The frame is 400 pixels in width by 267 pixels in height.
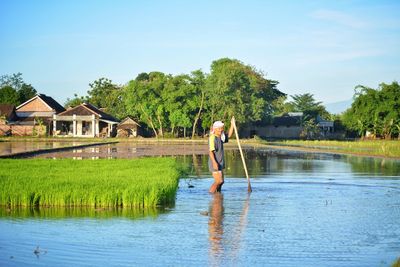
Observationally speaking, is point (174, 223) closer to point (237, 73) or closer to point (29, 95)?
point (237, 73)

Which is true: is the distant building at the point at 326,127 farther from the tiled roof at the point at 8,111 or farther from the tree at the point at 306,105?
the tiled roof at the point at 8,111

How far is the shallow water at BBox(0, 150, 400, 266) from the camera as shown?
7145mm

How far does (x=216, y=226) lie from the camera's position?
927 cm

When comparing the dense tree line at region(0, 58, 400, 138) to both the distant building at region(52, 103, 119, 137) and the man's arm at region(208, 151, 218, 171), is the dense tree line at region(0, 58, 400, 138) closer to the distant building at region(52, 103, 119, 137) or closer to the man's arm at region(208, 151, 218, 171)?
the distant building at region(52, 103, 119, 137)

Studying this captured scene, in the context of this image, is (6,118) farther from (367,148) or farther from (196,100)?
(367,148)

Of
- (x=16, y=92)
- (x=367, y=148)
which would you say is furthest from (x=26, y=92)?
(x=367, y=148)

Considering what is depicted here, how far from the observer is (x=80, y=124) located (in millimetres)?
63344

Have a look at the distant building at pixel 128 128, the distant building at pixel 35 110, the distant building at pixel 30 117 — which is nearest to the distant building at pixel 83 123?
the distant building at pixel 128 128

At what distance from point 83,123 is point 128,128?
514 cm

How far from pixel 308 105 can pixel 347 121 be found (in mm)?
24075

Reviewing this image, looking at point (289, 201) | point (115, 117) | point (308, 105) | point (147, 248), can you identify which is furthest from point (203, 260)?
point (308, 105)

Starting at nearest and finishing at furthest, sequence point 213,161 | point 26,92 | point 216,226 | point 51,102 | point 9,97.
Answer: point 216,226, point 213,161, point 51,102, point 9,97, point 26,92

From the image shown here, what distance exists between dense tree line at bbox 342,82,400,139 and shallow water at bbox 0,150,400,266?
47.4m

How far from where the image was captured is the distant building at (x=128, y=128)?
6309 centimetres
